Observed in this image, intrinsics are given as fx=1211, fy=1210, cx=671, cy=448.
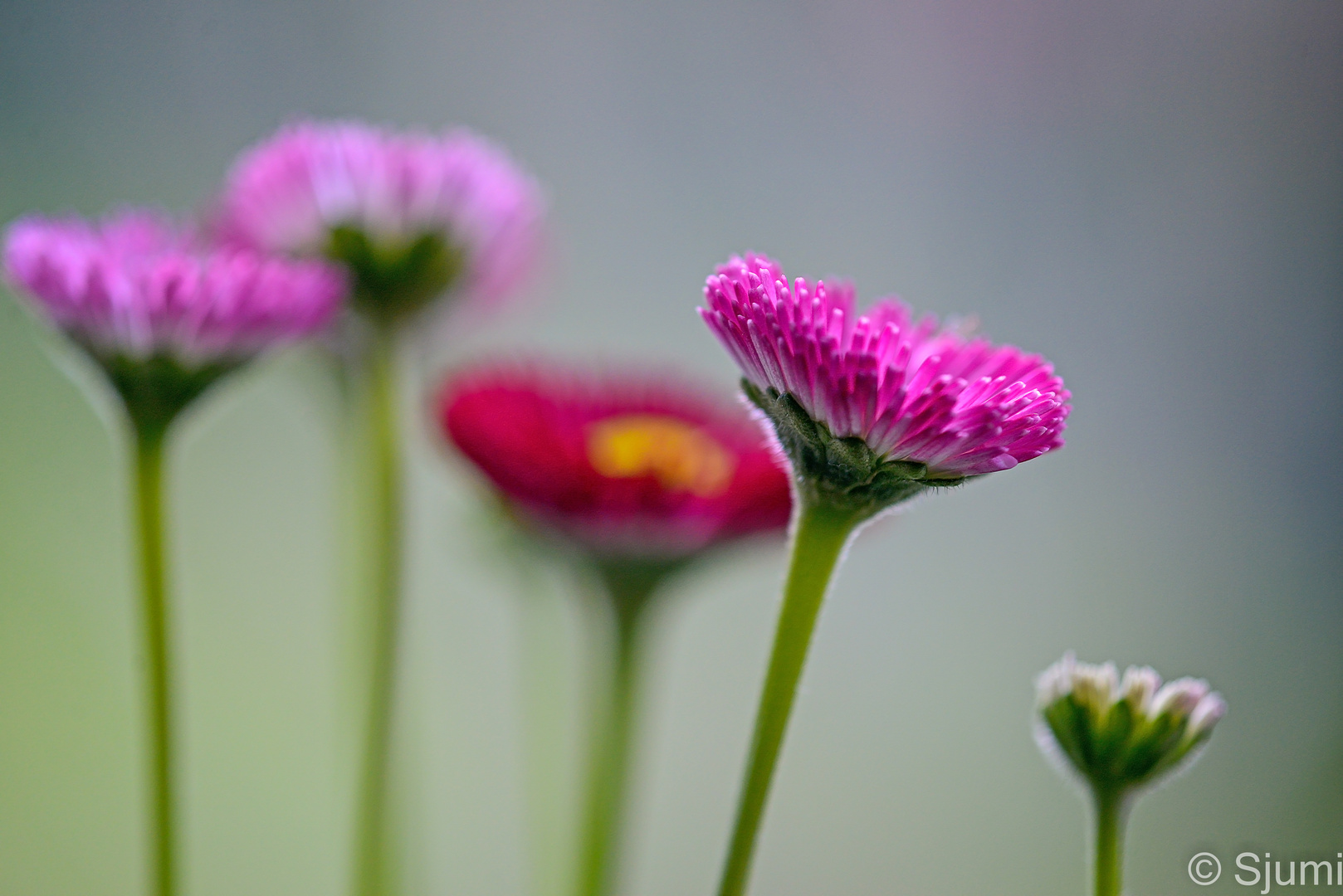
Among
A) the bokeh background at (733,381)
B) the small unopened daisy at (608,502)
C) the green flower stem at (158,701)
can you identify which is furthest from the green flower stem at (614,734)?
the bokeh background at (733,381)

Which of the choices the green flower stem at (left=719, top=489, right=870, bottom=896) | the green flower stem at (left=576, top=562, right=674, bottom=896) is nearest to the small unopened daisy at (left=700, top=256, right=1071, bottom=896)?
the green flower stem at (left=719, top=489, right=870, bottom=896)

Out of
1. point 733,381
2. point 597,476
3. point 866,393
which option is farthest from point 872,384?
point 733,381

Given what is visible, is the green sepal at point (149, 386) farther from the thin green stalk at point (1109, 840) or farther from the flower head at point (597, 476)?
the thin green stalk at point (1109, 840)

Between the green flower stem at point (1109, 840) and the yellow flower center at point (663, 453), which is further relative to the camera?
the yellow flower center at point (663, 453)

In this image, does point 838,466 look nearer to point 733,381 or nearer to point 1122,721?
point 1122,721

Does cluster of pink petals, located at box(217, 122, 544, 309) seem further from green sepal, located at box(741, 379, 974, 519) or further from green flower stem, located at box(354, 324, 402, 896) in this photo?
green sepal, located at box(741, 379, 974, 519)

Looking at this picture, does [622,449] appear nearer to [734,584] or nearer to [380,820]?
[380,820]
